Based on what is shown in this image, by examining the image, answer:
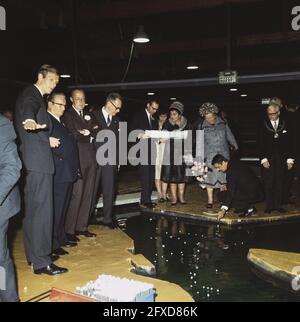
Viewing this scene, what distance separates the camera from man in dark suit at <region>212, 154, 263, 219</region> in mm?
6656

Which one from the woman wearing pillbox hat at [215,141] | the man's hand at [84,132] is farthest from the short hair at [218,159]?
the man's hand at [84,132]

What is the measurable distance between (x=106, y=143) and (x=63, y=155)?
1234 millimetres

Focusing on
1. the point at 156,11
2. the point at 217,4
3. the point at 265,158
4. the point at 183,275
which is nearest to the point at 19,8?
the point at 156,11

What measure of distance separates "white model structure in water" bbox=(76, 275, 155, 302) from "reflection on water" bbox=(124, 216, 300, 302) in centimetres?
103

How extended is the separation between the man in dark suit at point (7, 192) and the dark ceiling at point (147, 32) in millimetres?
6035

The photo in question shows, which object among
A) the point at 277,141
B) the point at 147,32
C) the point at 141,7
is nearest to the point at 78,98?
the point at 277,141

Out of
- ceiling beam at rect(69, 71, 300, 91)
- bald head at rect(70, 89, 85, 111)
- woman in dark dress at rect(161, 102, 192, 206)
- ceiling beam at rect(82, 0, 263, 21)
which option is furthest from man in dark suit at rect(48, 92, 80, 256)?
ceiling beam at rect(69, 71, 300, 91)

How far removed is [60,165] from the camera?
4.73 m

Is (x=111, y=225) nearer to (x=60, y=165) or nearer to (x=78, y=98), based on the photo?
(x=60, y=165)

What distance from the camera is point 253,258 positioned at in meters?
4.77

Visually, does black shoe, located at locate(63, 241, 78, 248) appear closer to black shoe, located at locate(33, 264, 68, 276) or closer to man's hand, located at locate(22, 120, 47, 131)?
black shoe, located at locate(33, 264, 68, 276)

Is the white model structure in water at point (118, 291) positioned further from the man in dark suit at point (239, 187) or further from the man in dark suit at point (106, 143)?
the man in dark suit at point (239, 187)
